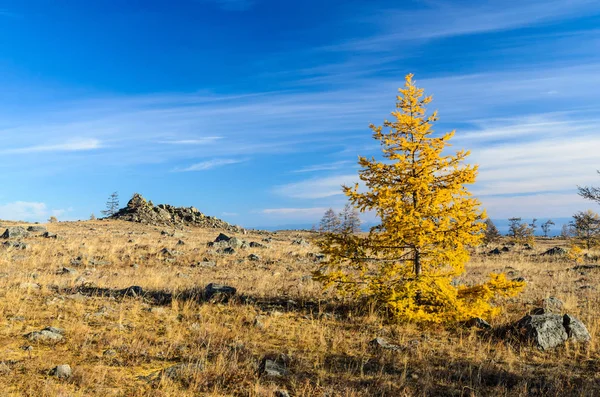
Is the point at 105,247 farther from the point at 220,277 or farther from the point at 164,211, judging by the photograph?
the point at 164,211

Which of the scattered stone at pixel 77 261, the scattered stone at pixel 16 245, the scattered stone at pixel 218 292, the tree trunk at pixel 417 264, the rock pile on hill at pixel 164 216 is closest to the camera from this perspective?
the tree trunk at pixel 417 264

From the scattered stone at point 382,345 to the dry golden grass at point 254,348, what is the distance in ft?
0.60

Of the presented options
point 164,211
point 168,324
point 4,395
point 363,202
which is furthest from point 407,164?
point 164,211

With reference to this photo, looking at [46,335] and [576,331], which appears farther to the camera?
[576,331]

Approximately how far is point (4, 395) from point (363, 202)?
826cm

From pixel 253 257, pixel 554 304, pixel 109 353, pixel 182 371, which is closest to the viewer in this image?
pixel 182 371

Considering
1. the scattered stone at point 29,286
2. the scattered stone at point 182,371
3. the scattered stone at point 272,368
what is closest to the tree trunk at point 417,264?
the scattered stone at point 272,368

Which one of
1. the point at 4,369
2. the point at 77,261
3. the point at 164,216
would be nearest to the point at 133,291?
the point at 4,369

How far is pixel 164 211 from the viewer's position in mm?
56875

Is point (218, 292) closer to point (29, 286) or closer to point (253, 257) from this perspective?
point (29, 286)

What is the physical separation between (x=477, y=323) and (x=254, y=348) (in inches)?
239

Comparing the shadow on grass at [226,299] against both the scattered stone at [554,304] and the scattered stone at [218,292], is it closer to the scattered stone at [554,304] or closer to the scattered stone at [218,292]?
the scattered stone at [218,292]

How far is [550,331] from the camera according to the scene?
951cm

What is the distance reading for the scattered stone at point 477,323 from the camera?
10.7 meters
